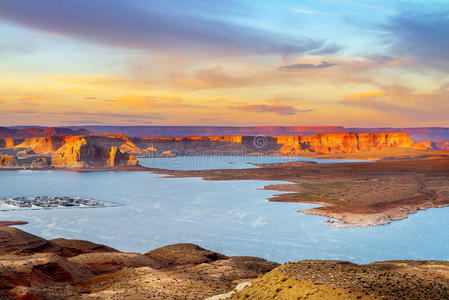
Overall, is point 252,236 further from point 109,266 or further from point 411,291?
point 411,291

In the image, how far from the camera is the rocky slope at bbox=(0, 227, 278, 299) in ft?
58.6

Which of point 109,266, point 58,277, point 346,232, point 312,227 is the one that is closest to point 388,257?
point 346,232

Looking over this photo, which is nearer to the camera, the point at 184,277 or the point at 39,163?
the point at 184,277

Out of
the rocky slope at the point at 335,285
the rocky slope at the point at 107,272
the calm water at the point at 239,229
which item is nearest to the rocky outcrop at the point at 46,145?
the calm water at the point at 239,229

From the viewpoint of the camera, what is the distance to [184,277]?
67.5ft

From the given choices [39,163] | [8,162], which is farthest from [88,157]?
[8,162]

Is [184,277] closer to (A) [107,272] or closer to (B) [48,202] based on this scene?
(A) [107,272]

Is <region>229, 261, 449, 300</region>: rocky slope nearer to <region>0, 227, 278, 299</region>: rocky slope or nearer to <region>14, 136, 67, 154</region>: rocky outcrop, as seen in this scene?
<region>0, 227, 278, 299</region>: rocky slope

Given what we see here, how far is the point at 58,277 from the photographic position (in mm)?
22188

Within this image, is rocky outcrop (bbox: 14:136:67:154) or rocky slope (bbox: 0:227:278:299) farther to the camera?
rocky outcrop (bbox: 14:136:67:154)

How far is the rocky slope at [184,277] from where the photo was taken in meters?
12.7

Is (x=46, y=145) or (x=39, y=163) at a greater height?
(x=46, y=145)

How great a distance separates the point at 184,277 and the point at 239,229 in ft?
82.2

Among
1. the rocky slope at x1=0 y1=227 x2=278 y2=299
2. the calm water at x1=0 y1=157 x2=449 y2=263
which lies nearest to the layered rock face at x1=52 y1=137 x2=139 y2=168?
the calm water at x1=0 y1=157 x2=449 y2=263
